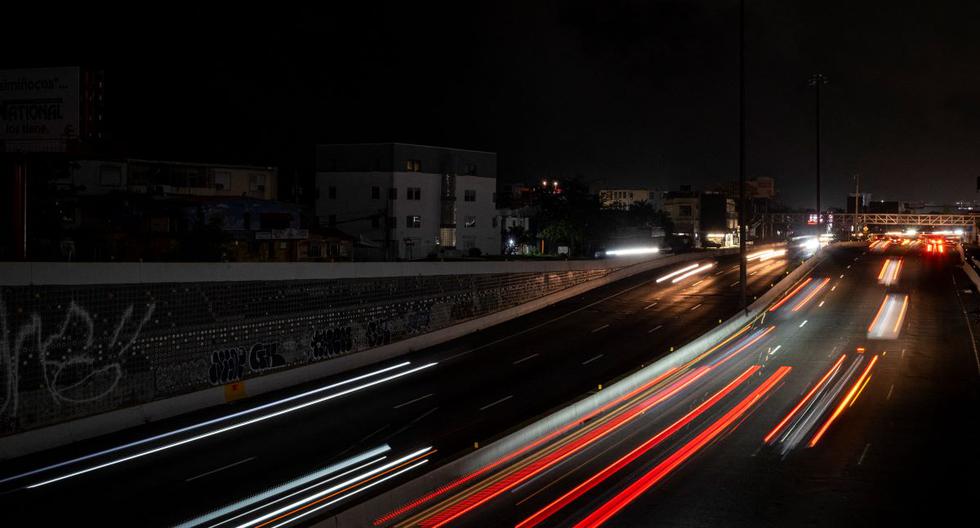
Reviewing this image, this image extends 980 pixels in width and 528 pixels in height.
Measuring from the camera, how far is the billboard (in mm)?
27297

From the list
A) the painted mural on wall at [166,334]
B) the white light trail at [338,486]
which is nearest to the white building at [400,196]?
the painted mural on wall at [166,334]

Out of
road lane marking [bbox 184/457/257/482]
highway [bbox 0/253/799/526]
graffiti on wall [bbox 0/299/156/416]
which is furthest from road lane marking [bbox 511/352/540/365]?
road lane marking [bbox 184/457/257/482]

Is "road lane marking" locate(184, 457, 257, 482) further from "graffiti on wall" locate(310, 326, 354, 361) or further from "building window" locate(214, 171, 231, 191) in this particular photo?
"building window" locate(214, 171, 231, 191)

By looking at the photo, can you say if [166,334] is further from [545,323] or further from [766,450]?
[545,323]

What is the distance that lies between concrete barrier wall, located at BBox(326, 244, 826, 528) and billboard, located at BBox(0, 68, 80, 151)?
17.8 metres

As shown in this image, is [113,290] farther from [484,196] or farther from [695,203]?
[695,203]

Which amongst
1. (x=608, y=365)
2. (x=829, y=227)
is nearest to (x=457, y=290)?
(x=608, y=365)

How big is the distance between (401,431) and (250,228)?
29707 millimetres

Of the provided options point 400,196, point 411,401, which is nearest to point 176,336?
point 411,401

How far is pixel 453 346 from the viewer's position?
37.0 metres

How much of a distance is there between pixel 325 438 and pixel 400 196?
172ft

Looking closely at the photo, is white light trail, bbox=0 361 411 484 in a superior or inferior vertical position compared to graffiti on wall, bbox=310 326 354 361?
inferior

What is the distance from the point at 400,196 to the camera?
241 ft

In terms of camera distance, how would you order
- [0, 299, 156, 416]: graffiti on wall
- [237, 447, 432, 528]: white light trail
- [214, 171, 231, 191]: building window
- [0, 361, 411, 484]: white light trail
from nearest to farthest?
[237, 447, 432, 528]: white light trail, [0, 361, 411, 484]: white light trail, [0, 299, 156, 416]: graffiti on wall, [214, 171, 231, 191]: building window
